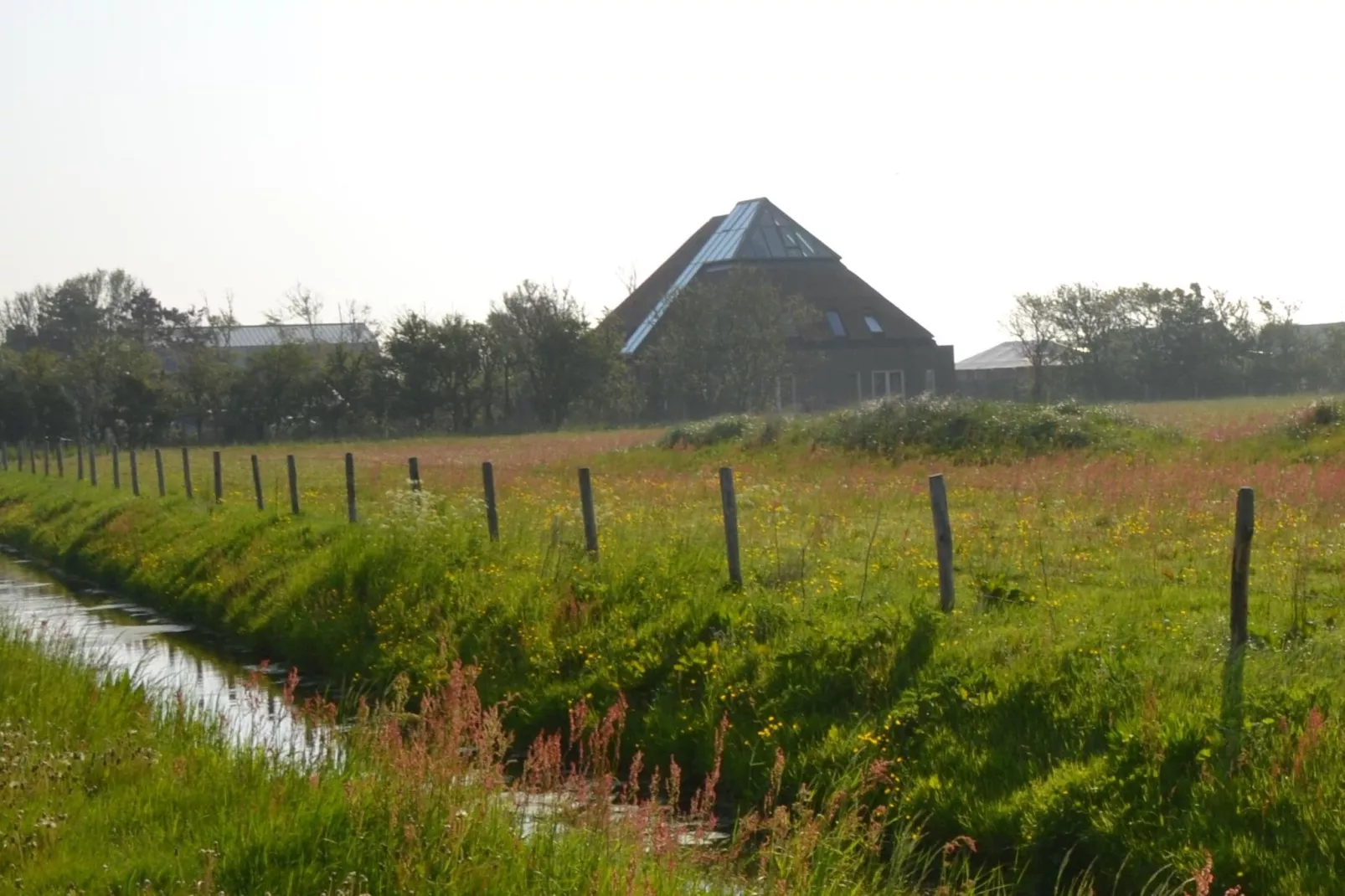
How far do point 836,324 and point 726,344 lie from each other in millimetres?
9595

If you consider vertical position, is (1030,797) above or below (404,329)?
below

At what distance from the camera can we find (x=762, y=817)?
9.06 metres

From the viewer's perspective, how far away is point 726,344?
7019cm

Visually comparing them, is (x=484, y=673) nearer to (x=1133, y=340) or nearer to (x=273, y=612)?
(x=273, y=612)

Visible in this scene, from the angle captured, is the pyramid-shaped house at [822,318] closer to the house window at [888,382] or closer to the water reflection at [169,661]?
the house window at [888,382]

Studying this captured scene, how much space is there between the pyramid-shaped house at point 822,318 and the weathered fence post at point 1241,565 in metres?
63.1

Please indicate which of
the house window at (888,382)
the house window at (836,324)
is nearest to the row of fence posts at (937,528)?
the house window at (836,324)

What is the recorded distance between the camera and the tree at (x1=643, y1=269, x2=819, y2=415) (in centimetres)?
7000

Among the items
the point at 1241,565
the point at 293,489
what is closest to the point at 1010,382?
the point at 293,489

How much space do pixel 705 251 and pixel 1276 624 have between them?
73.6m

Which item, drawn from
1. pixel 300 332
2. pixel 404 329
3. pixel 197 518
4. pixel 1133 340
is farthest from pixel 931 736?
pixel 300 332

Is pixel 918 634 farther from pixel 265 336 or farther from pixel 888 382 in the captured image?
pixel 265 336

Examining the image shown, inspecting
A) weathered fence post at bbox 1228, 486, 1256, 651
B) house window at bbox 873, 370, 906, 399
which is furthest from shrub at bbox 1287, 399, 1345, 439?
house window at bbox 873, 370, 906, 399

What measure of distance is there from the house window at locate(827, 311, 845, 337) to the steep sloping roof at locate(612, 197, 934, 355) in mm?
240
